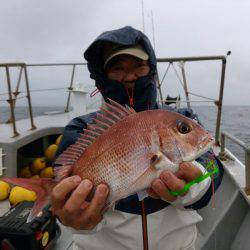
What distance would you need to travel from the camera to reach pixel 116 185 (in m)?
1.79

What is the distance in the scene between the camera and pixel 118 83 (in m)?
2.49

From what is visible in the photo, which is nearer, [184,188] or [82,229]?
[184,188]

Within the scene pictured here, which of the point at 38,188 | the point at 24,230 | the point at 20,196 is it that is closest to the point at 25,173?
the point at 20,196

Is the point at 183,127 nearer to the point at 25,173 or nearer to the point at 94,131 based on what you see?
the point at 94,131

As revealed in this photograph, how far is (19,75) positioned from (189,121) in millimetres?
4281

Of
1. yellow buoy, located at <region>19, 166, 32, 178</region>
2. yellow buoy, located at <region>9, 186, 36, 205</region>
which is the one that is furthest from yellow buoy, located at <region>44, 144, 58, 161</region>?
yellow buoy, located at <region>9, 186, 36, 205</region>

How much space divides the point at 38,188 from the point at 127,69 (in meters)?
1.15

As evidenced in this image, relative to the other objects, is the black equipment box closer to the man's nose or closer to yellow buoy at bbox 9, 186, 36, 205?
yellow buoy at bbox 9, 186, 36, 205

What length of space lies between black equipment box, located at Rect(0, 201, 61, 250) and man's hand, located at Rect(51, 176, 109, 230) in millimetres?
1316

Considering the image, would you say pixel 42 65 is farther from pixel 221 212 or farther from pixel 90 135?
pixel 90 135

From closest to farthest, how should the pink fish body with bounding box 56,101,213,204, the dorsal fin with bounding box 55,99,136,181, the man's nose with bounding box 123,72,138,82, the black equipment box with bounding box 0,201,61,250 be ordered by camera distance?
the pink fish body with bounding box 56,101,213,204 < the dorsal fin with bounding box 55,99,136,181 < the man's nose with bounding box 123,72,138,82 < the black equipment box with bounding box 0,201,61,250

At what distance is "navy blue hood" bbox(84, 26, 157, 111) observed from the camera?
8.18ft

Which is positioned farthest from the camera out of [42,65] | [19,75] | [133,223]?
[42,65]

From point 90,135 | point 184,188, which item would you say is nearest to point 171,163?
point 184,188
